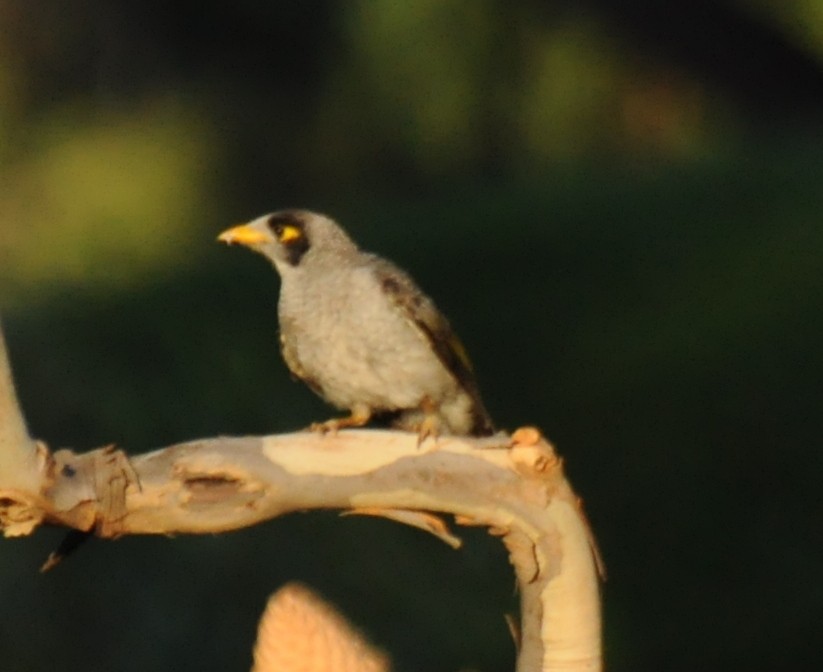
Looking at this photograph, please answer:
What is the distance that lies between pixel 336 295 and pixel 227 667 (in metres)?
2.83

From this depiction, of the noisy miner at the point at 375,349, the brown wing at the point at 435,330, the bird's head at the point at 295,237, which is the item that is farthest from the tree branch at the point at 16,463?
the bird's head at the point at 295,237

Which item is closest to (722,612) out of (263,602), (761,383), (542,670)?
(761,383)

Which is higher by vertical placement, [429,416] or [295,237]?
[295,237]

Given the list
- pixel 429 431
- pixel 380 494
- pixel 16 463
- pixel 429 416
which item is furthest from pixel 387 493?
pixel 429 416

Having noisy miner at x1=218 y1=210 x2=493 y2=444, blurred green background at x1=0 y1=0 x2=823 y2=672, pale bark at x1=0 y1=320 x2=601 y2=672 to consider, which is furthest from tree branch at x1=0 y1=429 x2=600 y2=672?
blurred green background at x1=0 y1=0 x2=823 y2=672

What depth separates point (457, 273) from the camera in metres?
8.95

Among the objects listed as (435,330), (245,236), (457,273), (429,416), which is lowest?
(457,273)

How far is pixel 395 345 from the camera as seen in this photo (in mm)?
4207

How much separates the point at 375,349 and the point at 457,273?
15.7 feet

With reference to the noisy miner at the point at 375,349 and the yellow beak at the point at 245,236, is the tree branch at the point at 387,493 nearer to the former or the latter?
the noisy miner at the point at 375,349

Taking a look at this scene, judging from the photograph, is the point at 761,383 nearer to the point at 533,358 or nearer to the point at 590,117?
the point at 533,358

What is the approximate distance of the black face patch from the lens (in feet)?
14.8

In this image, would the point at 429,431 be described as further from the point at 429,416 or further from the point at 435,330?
the point at 435,330

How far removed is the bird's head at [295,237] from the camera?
4.47 meters
